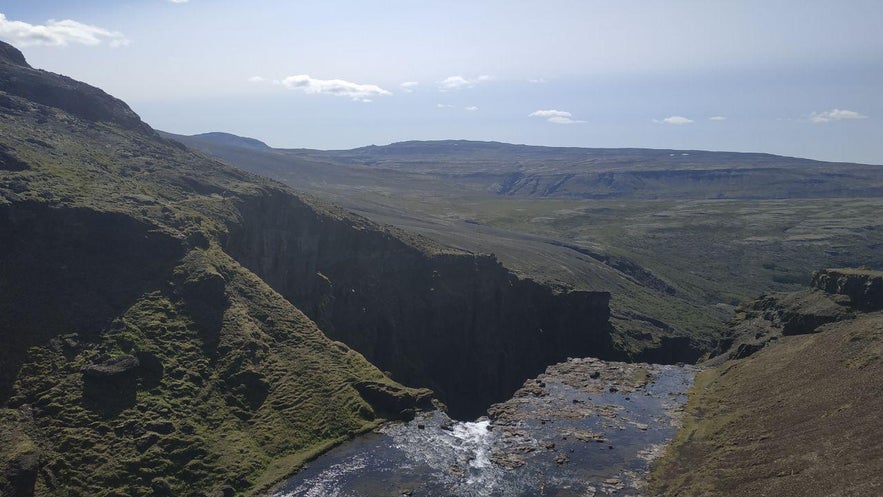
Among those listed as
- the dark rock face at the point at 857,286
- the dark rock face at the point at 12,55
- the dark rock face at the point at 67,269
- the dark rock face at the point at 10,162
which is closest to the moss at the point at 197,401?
the dark rock face at the point at 67,269

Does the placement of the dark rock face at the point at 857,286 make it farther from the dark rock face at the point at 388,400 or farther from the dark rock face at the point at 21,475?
the dark rock face at the point at 21,475

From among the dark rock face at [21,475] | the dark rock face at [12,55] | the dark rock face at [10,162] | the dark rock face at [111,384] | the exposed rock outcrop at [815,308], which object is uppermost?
the dark rock face at [12,55]

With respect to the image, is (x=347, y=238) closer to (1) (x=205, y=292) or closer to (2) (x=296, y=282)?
(2) (x=296, y=282)

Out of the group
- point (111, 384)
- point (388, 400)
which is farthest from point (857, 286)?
point (111, 384)

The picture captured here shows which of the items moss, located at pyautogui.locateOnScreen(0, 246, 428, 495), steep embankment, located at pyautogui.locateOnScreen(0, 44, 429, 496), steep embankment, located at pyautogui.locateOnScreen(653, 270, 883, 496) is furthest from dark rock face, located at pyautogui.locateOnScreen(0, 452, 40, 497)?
steep embankment, located at pyautogui.locateOnScreen(653, 270, 883, 496)

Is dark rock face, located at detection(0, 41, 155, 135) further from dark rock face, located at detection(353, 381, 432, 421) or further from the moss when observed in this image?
dark rock face, located at detection(353, 381, 432, 421)
